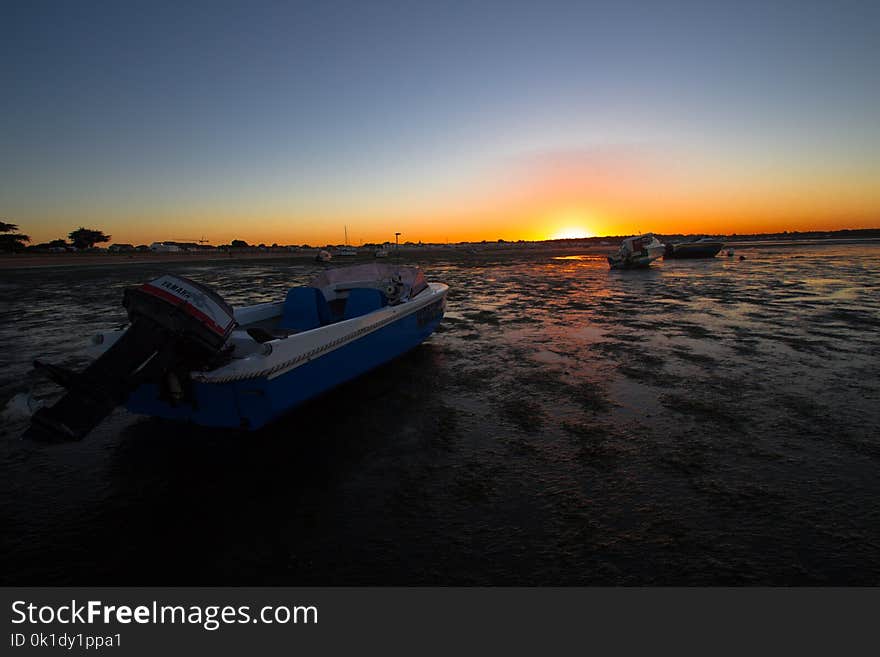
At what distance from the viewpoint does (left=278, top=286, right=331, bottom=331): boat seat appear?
7.14 metres

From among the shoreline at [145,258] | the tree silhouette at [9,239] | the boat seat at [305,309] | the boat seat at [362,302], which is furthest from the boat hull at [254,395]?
the tree silhouette at [9,239]

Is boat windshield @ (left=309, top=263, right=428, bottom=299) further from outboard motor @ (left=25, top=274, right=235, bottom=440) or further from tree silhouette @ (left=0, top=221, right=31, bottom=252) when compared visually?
tree silhouette @ (left=0, top=221, right=31, bottom=252)

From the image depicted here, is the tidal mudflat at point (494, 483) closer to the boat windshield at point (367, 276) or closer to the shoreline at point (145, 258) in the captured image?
the boat windshield at point (367, 276)

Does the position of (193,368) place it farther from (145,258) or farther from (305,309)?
(145,258)

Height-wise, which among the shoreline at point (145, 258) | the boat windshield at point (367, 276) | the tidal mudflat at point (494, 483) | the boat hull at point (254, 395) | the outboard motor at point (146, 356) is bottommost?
the tidal mudflat at point (494, 483)

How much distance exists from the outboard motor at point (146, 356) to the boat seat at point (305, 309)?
2977 millimetres

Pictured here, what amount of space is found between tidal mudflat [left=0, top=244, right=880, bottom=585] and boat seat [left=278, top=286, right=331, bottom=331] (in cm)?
154

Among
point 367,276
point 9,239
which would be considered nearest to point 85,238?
point 9,239

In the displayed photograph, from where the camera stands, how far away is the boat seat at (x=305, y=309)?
23.4ft

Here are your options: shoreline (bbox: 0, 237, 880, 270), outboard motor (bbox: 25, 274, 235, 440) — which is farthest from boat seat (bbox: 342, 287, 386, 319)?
shoreline (bbox: 0, 237, 880, 270)

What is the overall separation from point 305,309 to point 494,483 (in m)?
4.87

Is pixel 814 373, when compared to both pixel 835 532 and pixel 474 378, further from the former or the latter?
pixel 474 378
